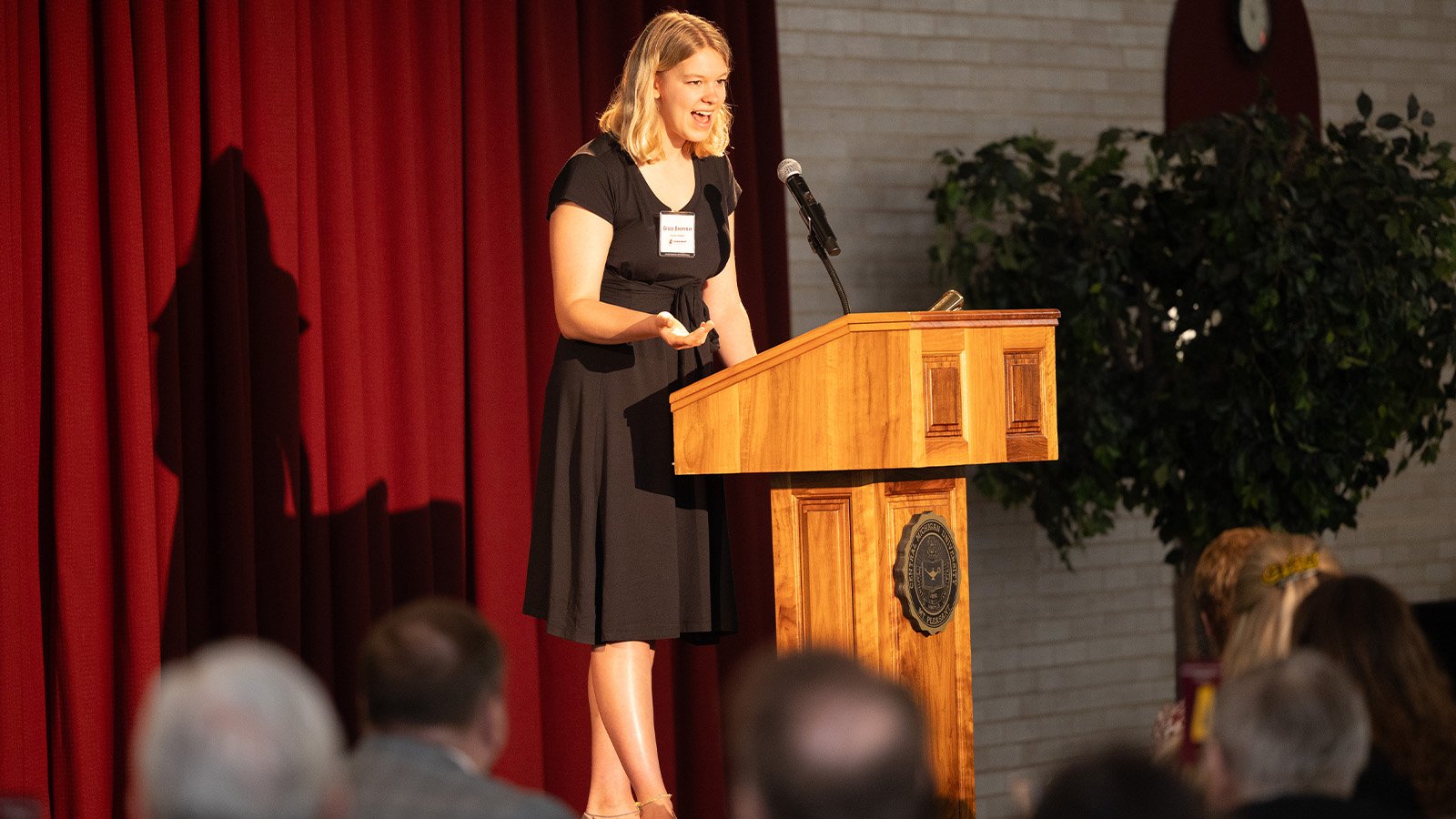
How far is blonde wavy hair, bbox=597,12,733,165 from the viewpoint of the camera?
10.1ft

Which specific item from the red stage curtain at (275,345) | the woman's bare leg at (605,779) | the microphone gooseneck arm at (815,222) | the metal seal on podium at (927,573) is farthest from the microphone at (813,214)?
the red stage curtain at (275,345)

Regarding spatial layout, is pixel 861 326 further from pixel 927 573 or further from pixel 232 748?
pixel 232 748

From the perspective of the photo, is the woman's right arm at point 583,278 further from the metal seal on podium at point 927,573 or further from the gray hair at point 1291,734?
the gray hair at point 1291,734

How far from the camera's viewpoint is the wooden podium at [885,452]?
2.70 metres

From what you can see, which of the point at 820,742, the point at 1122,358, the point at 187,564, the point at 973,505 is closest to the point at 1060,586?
the point at 973,505

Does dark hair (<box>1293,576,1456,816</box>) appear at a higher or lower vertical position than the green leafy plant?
lower

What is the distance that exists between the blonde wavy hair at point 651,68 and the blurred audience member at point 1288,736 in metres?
1.83

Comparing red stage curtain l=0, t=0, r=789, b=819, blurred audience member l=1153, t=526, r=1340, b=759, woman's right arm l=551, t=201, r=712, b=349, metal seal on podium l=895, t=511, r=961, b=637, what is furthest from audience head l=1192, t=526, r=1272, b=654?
red stage curtain l=0, t=0, r=789, b=819

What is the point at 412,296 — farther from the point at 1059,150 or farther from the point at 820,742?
the point at 820,742

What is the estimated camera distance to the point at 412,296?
13.2ft

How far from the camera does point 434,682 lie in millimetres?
1606

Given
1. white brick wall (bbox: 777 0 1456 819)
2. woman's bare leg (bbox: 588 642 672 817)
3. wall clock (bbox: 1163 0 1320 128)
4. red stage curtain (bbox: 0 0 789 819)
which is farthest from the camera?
wall clock (bbox: 1163 0 1320 128)

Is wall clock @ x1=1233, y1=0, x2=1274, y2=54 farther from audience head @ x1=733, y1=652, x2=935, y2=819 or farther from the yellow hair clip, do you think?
audience head @ x1=733, y1=652, x2=935, y2=819

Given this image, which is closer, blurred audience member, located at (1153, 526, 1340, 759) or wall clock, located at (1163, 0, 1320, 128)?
blurred audience member, located at (1153, 526, 1340, 759)
